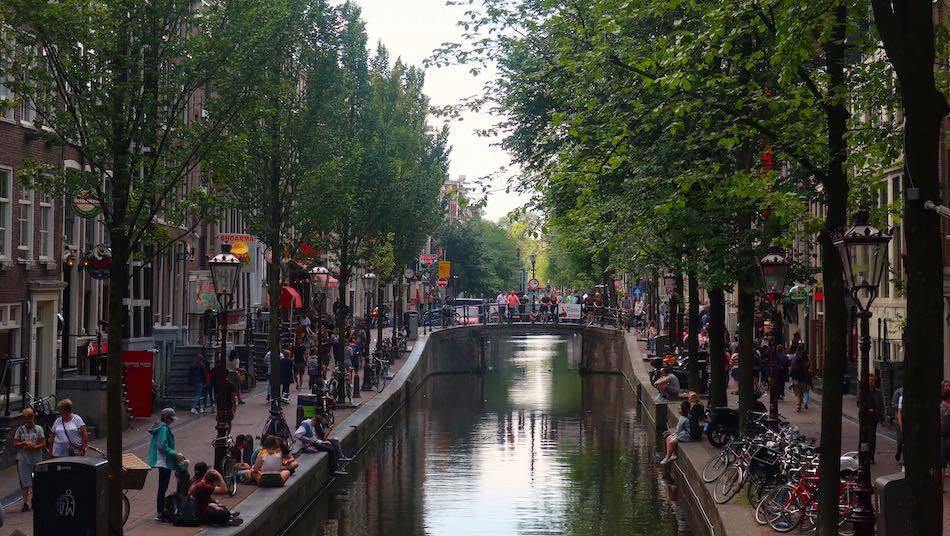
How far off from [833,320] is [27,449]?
13.1 meters

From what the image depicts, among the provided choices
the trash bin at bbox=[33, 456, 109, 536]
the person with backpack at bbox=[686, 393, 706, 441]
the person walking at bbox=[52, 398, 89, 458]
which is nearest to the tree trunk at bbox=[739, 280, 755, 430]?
the person with backpack at bbox=[686, 393, 706, 441]

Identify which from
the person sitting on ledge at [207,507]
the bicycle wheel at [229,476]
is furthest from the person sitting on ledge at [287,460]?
the person sitting on ledge at [207,507]

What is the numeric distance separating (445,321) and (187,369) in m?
37.0

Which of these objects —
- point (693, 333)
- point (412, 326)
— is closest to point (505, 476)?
point (693, 333)

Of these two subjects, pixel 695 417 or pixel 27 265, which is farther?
pixel 695 417

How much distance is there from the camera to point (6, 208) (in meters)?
30.4

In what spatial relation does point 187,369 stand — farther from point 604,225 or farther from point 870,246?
point 870,246

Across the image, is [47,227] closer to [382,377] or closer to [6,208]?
[6,208]

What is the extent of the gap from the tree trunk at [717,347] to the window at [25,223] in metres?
16.5

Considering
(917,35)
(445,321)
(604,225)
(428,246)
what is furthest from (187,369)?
(428,246)

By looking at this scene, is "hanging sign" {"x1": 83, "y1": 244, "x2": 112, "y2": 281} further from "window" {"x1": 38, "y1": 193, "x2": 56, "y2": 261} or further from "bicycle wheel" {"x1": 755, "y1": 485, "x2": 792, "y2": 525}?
"bicycle wheel" {"x1": 755, "y1": 485, "x2": 792, "y2": 525}

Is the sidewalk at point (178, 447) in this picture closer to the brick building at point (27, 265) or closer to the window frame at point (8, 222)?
the brick building at point (27, 265)

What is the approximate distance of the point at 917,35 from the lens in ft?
37.6

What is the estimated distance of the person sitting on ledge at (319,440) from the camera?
1157 inches
